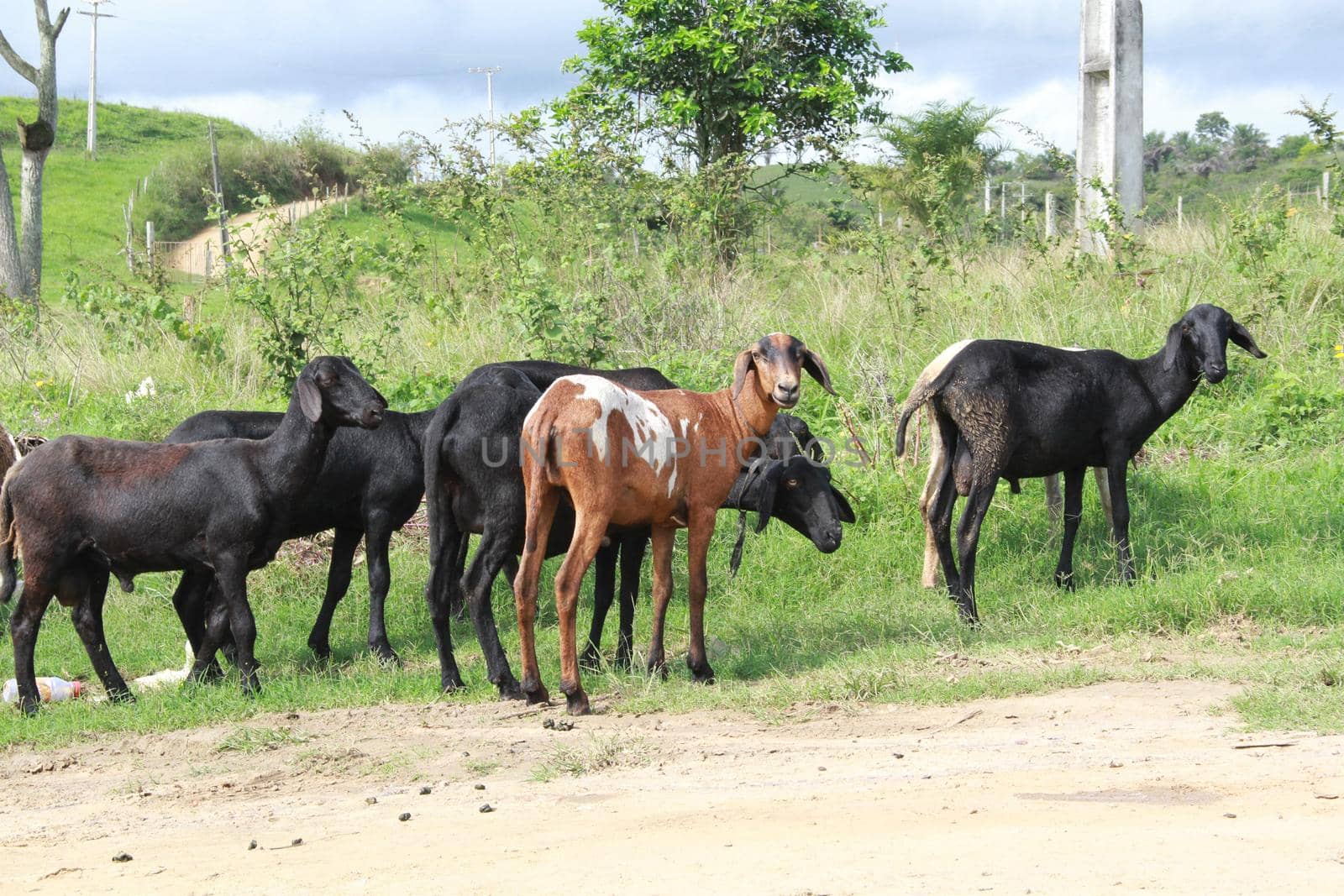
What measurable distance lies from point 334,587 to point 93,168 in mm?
44762

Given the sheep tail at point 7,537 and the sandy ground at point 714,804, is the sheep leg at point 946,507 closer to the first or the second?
the sandy ground at point 714,804

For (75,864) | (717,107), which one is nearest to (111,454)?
(75,864)

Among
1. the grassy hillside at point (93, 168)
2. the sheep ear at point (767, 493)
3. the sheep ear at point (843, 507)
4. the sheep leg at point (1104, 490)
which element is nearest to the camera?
the sheep ear at point (767, 493)

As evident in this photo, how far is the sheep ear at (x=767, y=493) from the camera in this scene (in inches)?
331

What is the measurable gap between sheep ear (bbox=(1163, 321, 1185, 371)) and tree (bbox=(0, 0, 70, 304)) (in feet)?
52.7

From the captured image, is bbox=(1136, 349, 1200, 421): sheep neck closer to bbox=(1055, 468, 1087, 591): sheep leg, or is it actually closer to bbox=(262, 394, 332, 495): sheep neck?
bbox=(1055, 468, 1087, 591): sheep leg

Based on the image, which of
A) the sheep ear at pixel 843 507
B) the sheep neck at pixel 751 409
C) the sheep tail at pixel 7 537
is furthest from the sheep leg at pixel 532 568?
the sheep tail at pixel 7 537

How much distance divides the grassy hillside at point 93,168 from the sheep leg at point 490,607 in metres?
23.3

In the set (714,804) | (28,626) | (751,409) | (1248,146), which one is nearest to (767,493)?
(751,409)

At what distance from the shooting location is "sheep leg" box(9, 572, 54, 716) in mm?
7828

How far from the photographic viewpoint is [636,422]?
7.31 metres

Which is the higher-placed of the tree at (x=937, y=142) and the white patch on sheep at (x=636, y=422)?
the tree at (x=937, y=142)

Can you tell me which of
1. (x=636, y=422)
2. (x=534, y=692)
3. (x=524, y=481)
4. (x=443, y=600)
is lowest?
(x=534, y=692)

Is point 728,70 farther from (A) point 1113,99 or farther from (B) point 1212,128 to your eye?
(B) point 1212,128
